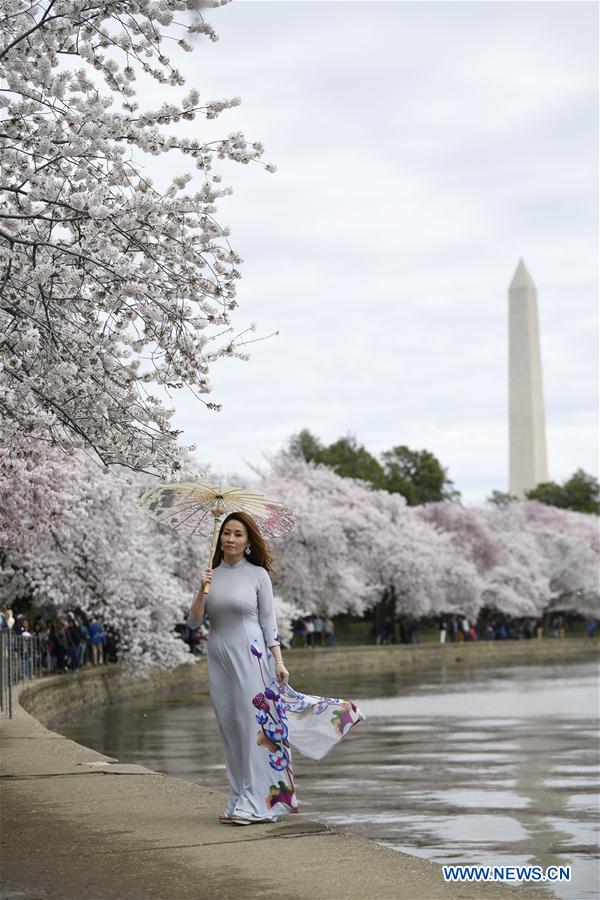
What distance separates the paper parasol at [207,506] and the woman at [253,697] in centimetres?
52

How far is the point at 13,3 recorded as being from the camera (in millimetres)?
10945

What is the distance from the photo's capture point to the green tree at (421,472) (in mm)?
99938

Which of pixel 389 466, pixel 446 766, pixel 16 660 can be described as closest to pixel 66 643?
pixel 16 660

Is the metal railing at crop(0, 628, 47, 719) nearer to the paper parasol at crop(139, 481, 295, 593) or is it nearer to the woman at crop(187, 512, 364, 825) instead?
the paper parasol at crop(139, 481, 295, 593)

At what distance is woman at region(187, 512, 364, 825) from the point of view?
362 inches

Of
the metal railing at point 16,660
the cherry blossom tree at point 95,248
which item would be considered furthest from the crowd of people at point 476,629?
the cherry blossom tree at point 95,248

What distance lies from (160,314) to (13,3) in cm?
267

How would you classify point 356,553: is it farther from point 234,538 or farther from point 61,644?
point 234,538

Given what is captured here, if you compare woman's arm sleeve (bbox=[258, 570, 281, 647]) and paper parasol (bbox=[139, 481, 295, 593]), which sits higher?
paper parasol (bbox=[139, 481, 295, 593])

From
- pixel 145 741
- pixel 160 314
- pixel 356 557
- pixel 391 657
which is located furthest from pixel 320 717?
pixel 356 557

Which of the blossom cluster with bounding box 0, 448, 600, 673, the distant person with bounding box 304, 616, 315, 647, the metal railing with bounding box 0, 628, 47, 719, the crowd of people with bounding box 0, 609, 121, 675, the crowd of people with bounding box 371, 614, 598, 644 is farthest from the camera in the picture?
the crowd of people with bounding box 371, 614, 598, 644

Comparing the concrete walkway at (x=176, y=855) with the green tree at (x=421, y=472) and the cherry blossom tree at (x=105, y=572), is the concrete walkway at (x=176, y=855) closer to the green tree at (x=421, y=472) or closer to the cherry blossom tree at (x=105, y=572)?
the cherry blossom tree at (x=105, y=572)

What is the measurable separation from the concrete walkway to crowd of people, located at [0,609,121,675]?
1768 centimetres

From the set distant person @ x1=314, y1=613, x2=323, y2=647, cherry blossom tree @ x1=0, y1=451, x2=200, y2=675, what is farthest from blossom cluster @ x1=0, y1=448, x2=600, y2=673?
distant person @ x1=314, y1=613, x2=323, y2=647
